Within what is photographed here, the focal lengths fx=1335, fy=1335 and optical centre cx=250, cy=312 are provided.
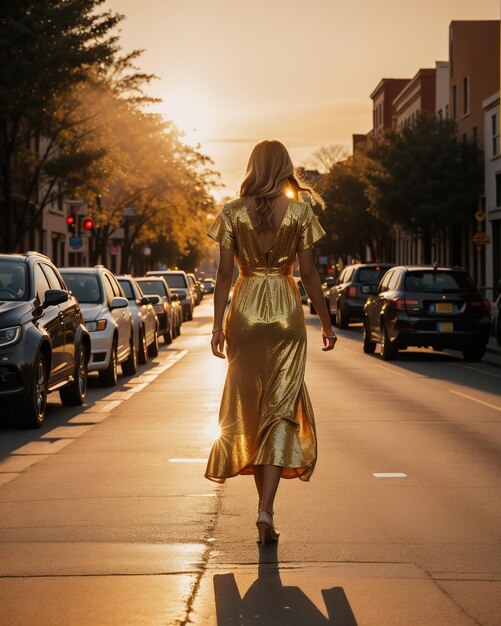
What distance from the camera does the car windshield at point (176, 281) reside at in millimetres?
45781

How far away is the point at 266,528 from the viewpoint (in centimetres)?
668

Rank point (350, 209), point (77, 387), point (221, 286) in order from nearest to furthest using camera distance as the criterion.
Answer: point (221, 286) → point (77, 387) → point (350, 209)

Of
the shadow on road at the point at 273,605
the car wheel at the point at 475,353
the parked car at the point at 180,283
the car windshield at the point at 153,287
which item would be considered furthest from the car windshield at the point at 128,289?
the parked car at the point at 180,283

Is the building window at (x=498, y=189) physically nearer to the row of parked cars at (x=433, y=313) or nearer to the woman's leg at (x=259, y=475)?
the row of parked cars at (x=433, y=313)

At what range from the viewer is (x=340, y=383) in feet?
59.4

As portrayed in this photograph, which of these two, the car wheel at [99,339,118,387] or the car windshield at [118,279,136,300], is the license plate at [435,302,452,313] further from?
the car wheel at [99,339,118,387]

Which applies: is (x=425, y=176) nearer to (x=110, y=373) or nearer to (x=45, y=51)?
(x=45, y=51)

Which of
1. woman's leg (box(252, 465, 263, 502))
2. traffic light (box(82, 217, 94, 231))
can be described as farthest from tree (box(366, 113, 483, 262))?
woman's leg (box(252, 465, 263, 502))

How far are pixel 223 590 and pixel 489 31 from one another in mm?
57238

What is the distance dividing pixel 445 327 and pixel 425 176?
3439 centimetres

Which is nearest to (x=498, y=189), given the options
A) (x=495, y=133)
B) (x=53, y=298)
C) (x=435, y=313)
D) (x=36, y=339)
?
(x=495, y=133)

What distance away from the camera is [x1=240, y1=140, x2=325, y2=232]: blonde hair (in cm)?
687

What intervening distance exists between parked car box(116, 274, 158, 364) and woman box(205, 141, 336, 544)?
14453mm

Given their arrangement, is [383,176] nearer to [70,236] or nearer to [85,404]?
[70,236]
